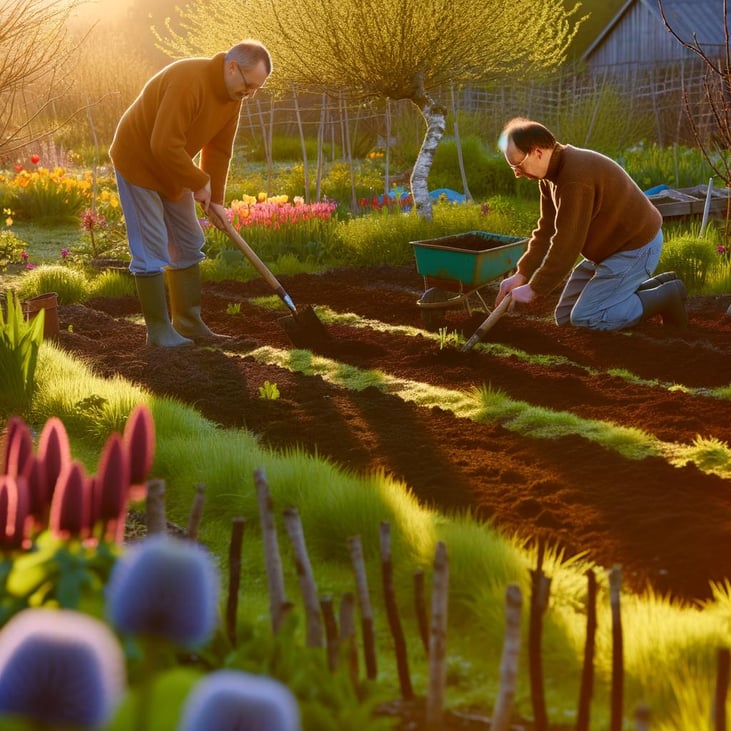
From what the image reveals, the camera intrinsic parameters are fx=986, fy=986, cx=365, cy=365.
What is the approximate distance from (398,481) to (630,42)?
81.1 ft

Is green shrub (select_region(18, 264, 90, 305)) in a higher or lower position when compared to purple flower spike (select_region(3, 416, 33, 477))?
lower

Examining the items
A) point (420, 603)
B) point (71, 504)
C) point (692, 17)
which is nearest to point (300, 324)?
point (420, 603)

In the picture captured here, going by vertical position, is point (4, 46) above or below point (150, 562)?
above

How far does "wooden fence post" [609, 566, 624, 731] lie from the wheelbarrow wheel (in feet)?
14.5

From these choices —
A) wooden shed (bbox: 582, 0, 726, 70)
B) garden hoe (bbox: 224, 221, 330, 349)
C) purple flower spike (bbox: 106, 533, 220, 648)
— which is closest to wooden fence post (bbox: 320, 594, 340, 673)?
purple flower spike (bbox: 106, 533, 220, 648)

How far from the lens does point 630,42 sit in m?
25.6

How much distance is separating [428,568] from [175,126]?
3.37 m

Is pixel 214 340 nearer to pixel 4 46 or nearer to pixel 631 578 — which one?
pixel 4 46

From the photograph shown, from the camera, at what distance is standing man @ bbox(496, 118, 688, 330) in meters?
5.25

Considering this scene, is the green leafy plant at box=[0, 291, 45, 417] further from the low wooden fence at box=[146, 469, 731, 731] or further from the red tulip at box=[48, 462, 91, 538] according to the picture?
the red tulip at box=[48, 462, 91, 538]

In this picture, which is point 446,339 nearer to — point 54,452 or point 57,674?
point 54,452

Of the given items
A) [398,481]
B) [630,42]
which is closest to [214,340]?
[398,481]

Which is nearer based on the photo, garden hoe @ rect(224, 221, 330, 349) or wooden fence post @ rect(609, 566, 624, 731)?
wooden fence post @ rect(609, 566, 624, 731)

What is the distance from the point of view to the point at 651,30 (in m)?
24.8
